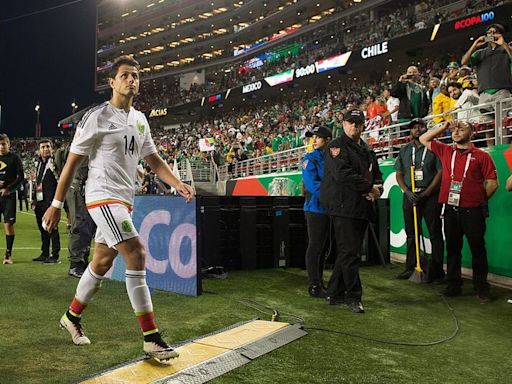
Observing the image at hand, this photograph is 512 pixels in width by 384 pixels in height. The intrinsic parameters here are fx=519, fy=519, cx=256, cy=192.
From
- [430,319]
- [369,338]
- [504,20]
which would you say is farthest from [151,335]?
[504,20]

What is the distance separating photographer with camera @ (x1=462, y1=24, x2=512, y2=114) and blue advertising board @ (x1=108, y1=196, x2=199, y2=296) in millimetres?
4514

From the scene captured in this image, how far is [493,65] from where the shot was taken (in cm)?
723

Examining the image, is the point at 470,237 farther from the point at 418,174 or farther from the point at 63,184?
the point at 63,184

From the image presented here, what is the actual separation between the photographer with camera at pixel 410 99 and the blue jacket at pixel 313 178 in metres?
3.58

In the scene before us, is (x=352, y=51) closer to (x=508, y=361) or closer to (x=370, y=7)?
(x=370, y=7)

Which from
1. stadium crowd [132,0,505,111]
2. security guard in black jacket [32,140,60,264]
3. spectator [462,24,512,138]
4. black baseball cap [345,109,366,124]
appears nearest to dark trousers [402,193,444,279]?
spectator [462,24,512,138]

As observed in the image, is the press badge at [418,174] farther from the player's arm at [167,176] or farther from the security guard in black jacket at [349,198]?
Result: the player's arm at [167,176]

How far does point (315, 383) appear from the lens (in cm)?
297

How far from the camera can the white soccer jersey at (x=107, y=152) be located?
11.0ft

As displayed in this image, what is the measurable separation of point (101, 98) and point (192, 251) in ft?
299

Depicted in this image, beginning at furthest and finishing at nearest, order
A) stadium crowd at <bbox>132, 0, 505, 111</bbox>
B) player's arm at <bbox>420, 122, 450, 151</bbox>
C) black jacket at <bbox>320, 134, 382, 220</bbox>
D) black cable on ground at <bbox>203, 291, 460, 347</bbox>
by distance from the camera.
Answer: stadium crowd at <bbox>132, 0, 505, 111</bbox>
player's arm at <bbox>420, 122, 450, 151</bbox>
black jacket at <bbox>320, 134, 382, 220</bbox>
black cable on ground at <bbox>203, 291, 460, 347</bbox>

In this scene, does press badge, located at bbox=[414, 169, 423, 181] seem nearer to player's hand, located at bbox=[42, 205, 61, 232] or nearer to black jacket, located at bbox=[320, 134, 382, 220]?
black jacket, located at bbox=[320, 134, 382, 220]

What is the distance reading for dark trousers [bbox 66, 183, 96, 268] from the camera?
21.9ft

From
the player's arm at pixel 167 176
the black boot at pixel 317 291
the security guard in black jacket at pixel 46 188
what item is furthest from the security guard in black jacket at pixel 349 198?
the security guard in black jacket at pixel 46 188
